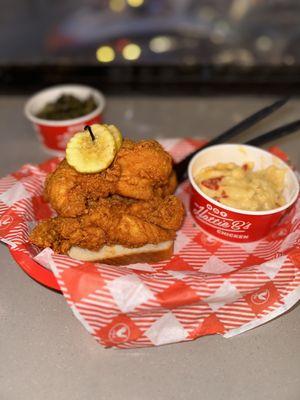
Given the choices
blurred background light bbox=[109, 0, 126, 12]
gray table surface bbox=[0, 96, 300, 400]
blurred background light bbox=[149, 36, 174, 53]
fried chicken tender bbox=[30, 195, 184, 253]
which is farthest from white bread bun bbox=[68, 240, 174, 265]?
blurred background light bbox=[109, 0, 126, 12]

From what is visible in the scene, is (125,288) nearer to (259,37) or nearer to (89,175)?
(89,175)

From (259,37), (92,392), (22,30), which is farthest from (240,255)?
(22,30)

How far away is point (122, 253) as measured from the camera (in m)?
1.20

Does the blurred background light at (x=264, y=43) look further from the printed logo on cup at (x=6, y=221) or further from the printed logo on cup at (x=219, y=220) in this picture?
the printed logo on cup at (x=6, y=221)

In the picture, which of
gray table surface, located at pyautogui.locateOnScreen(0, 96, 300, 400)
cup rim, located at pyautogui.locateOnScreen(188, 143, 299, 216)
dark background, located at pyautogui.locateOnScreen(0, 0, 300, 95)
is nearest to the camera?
gray table surface, located at pyautogui.locateOnScreen(0, 96, 300, 400)

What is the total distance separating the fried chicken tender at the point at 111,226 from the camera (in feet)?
3.76

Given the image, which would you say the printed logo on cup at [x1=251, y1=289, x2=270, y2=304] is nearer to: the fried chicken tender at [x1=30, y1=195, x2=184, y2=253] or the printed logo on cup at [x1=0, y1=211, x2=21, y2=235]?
the fried chicken tender at [x1=30, y1=195, x2=184, y2=253]

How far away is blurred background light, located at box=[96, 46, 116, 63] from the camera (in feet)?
6.90

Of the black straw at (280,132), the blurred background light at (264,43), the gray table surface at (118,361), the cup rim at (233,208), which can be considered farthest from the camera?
the blurred background light at (264,43)

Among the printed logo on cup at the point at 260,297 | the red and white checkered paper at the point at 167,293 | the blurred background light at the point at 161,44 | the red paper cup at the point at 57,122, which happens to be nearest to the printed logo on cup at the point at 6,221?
the red and white checkered paper at the point at 167,293

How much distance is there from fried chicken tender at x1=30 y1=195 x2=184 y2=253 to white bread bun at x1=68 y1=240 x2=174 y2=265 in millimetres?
23

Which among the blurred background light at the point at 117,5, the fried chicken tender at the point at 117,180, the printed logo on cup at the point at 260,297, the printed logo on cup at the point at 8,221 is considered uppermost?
the blurred background light at the point at 117,5

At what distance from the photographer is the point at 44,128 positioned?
1.65 m

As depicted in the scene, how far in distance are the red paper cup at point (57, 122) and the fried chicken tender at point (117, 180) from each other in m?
0.47
